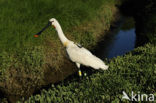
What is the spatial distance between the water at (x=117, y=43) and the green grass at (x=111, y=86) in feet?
15.1

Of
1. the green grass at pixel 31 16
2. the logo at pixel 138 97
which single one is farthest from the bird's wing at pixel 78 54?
the green grass at pixel 31 16

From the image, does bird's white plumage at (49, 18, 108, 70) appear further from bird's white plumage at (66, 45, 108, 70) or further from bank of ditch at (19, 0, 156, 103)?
bank of ditch at (19, 0, 156, 103)

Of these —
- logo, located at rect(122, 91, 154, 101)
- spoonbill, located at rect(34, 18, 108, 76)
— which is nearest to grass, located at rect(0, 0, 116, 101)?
spoonbill, located at rect(34, 18, 108, 76)

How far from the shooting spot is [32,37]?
868 cm

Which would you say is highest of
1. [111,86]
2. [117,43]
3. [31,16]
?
[117,43]

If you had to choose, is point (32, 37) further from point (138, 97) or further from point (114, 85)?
point (138, 97)

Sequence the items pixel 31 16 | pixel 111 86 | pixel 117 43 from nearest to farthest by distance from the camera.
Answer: pixel 111 86
pixel 31 16
pixel 117 43

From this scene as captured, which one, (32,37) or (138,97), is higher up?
(32,37)

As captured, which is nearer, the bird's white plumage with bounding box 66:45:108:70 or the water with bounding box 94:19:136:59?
the bird's white plumage with bounding box 66:45:108:70

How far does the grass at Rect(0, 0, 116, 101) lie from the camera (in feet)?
26.6

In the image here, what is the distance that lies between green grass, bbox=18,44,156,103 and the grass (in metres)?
2.50

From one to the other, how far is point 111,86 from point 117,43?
710 centimetres

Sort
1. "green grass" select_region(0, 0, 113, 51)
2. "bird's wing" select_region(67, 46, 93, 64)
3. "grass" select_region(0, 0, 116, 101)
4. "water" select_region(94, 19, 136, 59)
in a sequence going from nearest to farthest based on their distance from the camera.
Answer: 1. "bird's wing" select_region(67, 46, 93, 64)
2. "grass" select_region(0, 0, 116, 101)
3. "green grass" select_region(0, 0, 113, 51)
4. "water" select_region(94, 19, 136, 59)

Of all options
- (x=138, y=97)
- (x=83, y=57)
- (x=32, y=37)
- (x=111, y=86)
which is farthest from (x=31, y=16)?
(x=138, y=97)
